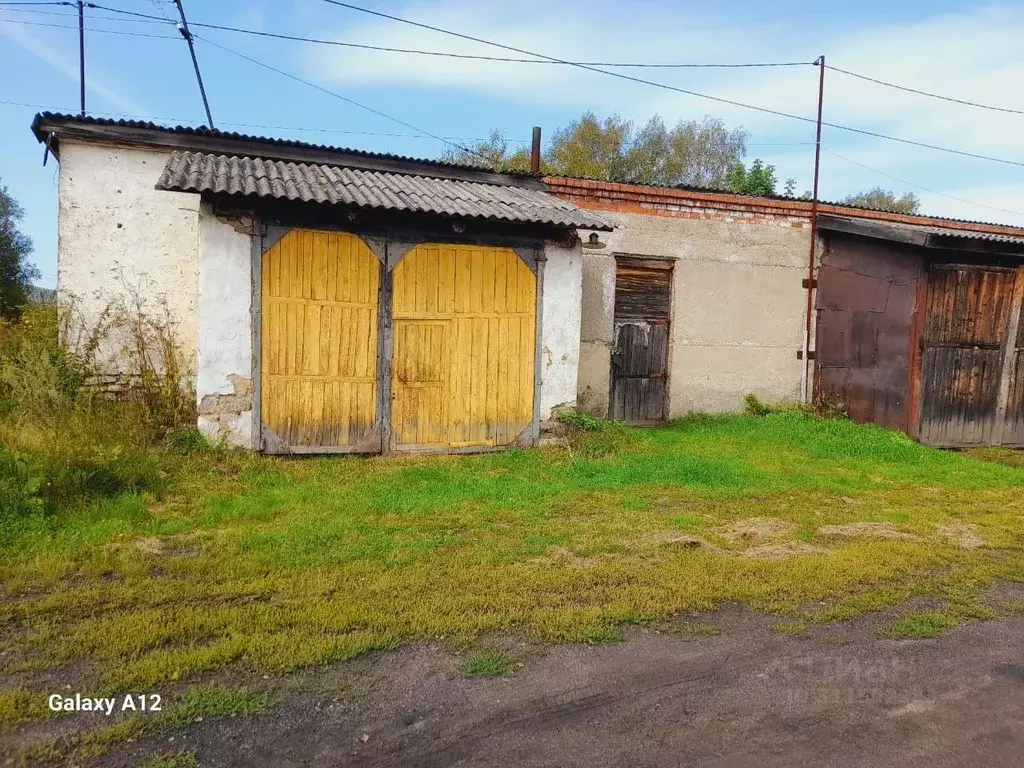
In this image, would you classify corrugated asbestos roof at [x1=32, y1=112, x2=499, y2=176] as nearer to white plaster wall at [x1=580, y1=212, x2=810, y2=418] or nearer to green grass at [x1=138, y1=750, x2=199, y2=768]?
white plaster wall at [x1=580, y1=212, x2=810, y2=418]

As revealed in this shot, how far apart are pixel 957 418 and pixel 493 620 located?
31.3ft

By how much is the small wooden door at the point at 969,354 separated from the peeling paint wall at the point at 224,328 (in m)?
9.05

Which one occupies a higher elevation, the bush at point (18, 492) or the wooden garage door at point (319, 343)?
the wooden garage door at point (319, 343)

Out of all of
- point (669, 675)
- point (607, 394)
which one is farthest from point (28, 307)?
point (669, 675)

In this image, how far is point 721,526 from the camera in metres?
5.66

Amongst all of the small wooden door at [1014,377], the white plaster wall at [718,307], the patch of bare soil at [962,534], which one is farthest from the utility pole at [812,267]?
the patch of bare soil at [962,534]

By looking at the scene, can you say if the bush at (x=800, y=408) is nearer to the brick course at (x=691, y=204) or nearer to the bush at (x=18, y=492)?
the brick course at (x=691, y=204)

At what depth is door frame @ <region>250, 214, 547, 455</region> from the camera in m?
7.30

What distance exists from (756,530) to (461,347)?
3874 millimetres

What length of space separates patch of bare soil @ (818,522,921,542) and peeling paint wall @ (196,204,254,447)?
18.2 ft

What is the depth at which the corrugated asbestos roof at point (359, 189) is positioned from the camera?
6988 millimetres

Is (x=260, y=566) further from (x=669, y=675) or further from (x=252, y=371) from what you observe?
(x=252, y=371)

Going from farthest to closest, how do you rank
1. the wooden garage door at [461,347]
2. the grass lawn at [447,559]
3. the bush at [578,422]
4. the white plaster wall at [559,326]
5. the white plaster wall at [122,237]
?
1. the bush at [578,422]
2. the white plaster wall at [559,326]
3. the white plaster wall at [122,237]
4. the wooden garage door at [461,347]
5. the grass lawn at [447,559]

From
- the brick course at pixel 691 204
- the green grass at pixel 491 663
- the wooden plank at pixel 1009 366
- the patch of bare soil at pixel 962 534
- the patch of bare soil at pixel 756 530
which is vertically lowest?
the green grass at pixel 491 663
